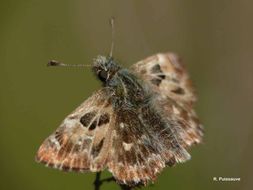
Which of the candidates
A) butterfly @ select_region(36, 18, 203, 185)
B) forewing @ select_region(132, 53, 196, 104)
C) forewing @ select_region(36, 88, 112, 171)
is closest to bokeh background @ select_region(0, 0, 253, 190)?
forewing @ select_region(132, 53, 196, 104)

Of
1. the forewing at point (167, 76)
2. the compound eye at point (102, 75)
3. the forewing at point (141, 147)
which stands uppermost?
the forewing at point (167, 76)

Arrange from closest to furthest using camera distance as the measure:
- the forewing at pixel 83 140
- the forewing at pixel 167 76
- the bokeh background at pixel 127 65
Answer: the forewing at pixel 83 140, the forewing at pixel 167 76, the bokeh background at pixel 127 65

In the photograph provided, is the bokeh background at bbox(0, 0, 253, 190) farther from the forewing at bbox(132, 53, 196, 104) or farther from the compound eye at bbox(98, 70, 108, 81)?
the compound eye at bbox(98, 70, 108, 81)

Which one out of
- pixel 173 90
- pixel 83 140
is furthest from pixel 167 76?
pixel 83 140

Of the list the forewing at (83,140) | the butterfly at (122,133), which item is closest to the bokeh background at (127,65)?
the butterfly at (122,133)

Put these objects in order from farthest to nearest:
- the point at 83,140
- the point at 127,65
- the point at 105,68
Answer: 1. the point at 127,65
2. the point at 105,68
3. the point at 83,140

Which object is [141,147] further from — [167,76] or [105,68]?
[167,76]

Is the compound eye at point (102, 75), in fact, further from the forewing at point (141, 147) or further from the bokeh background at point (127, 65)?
the bokeh background at point (127, 65)
